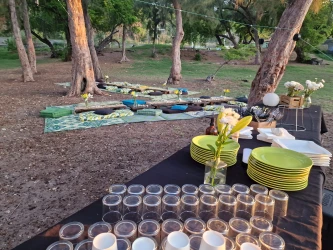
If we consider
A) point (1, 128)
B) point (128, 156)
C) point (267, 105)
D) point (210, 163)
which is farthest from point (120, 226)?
point (1, 128)

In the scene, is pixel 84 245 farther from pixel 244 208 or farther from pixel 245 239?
pixel 244 208

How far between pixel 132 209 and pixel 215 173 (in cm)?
52

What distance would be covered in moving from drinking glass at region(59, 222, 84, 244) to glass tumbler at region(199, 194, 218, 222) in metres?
0.47

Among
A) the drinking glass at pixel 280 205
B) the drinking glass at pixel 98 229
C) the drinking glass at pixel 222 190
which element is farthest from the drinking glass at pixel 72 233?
the drinking glass at pixel 280 205

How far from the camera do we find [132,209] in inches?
40.8

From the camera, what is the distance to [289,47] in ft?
15.4

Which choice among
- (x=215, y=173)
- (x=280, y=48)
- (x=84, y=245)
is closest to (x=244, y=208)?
(x=215, y=173)

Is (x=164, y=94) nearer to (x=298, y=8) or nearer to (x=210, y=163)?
(x=298, y=8)

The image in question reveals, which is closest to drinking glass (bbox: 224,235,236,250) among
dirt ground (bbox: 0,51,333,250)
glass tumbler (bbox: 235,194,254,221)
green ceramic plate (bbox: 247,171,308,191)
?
glass tumbler (bbox: 235,194,254,221)

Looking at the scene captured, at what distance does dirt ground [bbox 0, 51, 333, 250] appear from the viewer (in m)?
2.38

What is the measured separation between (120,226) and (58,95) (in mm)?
7541

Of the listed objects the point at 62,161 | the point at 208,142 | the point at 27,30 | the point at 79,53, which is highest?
the point at 27,30

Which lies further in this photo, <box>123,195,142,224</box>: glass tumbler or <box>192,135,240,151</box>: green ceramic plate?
<box>192,135,240,151</box>: green ceramic plate

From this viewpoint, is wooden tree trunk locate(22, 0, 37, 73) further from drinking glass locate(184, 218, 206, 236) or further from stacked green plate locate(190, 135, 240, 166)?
drinking glass locate(184, 218, 206, 236)
